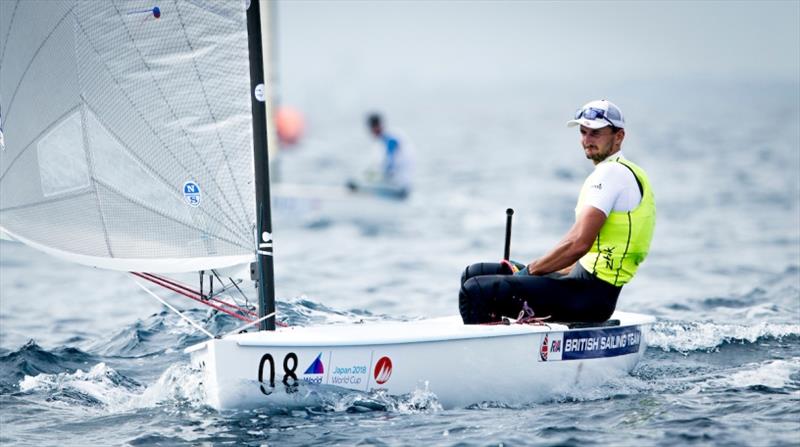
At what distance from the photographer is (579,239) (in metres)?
5.99

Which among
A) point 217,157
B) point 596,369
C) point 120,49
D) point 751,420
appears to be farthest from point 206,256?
point 751,420

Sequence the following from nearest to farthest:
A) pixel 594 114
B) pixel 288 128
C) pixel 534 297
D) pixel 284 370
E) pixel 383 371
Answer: pixel 284 370 → pixel 383 371 → pixel 594 114 → pixel 534 297 → pixel 288 128

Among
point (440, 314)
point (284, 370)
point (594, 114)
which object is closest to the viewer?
point (284, 370)

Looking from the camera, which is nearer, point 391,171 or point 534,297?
point 534,297

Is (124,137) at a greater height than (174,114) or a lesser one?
lesser

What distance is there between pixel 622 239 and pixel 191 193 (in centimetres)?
235

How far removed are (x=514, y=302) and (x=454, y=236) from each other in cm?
966

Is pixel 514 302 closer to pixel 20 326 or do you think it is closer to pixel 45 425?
pixel 45 425

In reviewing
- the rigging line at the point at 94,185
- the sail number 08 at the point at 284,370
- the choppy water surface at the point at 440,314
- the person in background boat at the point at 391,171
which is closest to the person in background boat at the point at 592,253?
the choppy water surface at the point at 440,314

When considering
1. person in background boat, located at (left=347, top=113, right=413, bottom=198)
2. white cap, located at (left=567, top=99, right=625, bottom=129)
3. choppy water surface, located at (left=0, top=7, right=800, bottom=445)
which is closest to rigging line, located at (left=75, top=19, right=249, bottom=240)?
choppy water surface, located at (left=0, top=7, right=800, bottom=445)

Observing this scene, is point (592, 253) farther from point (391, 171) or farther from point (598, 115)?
point (391, 171)

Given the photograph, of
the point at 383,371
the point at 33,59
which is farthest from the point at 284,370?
the point at 33,59

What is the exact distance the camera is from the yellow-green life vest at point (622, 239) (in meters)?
6.11

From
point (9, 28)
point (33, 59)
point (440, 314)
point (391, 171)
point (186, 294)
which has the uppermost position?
point (9, 28)
